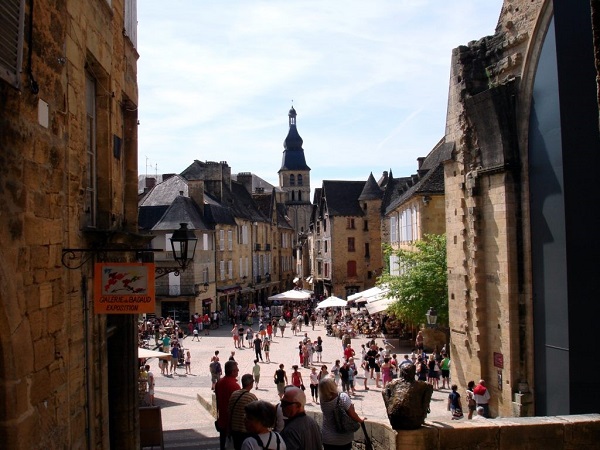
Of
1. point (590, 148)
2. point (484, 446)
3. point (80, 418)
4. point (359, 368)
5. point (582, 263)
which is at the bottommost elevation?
point (359, 368)

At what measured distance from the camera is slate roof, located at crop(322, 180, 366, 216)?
169 feet

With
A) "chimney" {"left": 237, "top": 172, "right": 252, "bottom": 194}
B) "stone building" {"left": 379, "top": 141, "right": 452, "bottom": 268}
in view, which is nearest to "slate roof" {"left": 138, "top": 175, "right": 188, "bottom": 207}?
"stone building" {"left": 379, "top": 141, "right": 452, "bottom": 268}

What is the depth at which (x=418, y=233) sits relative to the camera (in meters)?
28.7

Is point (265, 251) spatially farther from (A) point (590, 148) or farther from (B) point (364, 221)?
(A) point (590, 148)

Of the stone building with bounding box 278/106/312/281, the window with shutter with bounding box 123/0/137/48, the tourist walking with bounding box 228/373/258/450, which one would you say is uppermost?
the stone building with bounding box 278/106/312/281

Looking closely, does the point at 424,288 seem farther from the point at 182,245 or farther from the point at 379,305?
the point at 182,245

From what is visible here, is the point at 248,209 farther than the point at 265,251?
No

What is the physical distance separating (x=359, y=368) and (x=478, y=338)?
9274mm

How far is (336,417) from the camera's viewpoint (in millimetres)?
5453

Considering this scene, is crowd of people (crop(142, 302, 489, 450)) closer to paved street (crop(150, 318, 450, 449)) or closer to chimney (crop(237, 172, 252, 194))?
paved street (crop(150, 318, 450, 449))

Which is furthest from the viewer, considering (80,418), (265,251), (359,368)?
(265,251)

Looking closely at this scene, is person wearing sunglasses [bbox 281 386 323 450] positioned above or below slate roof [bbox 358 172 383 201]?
below

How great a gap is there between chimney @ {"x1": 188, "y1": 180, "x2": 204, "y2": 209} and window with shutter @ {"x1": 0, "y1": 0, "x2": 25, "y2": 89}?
33729 millimetres

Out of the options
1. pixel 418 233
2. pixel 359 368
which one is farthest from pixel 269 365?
pixel 418 233
